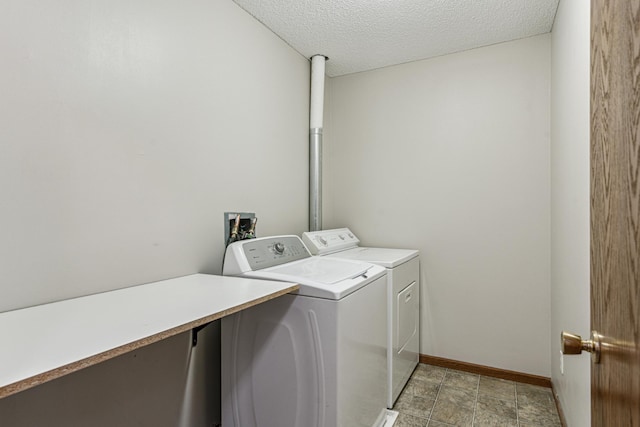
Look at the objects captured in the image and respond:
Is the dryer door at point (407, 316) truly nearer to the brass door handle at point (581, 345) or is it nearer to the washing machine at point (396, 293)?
the washing machine at point (396, 293)

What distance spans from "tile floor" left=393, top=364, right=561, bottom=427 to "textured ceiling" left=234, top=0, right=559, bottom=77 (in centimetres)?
242

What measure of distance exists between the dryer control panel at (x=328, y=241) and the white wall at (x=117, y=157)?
475mm

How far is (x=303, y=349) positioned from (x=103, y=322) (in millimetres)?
796

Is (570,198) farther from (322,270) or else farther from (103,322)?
(103,322)

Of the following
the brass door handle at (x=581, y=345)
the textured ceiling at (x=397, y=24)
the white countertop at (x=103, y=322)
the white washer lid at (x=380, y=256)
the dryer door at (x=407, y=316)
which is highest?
the textured ceiling at (x=397, y=24)

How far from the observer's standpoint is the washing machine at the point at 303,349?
4.66 ft

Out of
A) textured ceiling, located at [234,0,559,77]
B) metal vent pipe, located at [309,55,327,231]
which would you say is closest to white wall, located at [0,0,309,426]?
textured ceiling, located at [234,0,559,77]

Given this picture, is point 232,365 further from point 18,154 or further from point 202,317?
point 18,154

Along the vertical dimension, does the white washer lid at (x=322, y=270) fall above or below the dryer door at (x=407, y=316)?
above

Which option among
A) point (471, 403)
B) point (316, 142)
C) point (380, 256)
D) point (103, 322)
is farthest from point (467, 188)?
point (103, 322)

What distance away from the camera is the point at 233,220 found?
1932mm

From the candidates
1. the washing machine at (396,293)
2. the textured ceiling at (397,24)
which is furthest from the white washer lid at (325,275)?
the textured ceiling at (397,24)

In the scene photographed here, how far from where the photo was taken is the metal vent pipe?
265cm

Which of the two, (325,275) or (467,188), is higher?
(467,188)
